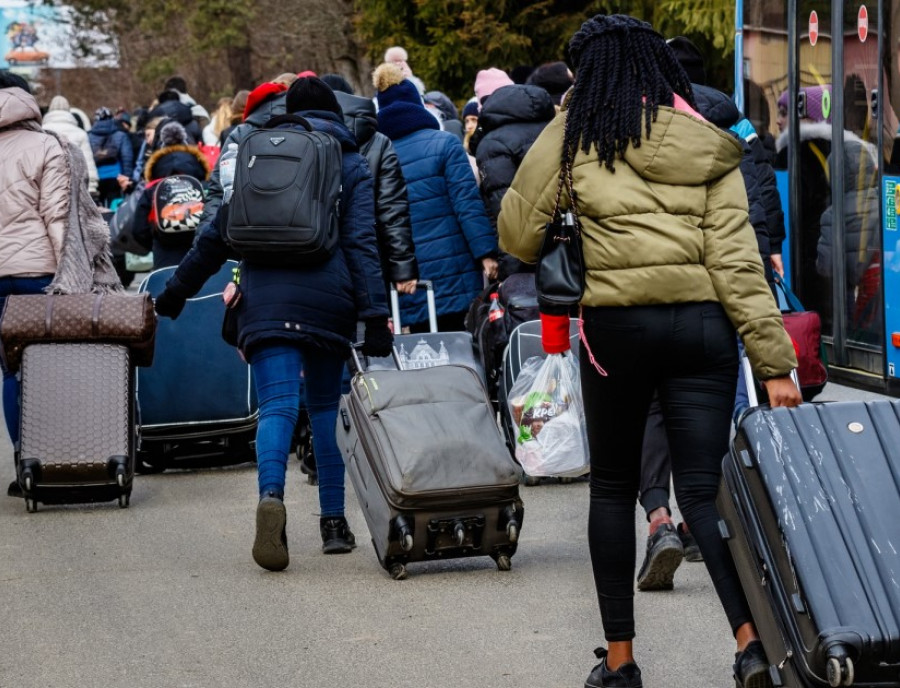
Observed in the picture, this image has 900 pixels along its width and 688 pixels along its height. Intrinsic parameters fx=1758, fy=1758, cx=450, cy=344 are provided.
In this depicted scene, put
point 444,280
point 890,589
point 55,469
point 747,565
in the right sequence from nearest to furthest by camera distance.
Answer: point 890,589, point 747,565, point 55,469, point 444,280

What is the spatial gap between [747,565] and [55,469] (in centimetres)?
415

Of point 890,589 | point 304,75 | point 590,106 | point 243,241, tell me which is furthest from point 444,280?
point 890,589

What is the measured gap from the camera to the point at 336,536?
22.3 feet

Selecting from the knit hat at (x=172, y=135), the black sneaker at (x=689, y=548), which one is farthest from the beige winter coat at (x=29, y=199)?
the knit hat at (x=172, y=135)

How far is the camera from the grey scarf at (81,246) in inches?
316

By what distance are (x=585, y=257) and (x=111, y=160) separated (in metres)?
16.6

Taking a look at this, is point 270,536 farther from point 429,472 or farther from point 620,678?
point 620,678

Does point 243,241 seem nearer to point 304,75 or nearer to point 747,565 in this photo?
point 304,75

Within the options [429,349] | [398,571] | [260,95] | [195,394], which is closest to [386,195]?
[260,95]

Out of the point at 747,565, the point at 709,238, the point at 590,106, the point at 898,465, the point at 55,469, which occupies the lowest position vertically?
the point at 55,469

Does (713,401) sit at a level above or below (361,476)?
above

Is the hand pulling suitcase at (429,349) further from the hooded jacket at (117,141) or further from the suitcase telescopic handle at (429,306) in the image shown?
the hooded jacket at (117,141)

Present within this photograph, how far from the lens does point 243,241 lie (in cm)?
621

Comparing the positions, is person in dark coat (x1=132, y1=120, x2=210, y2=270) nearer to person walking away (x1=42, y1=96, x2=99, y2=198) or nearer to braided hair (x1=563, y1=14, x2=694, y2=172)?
person walking away (x1=42, y1=96, x2=99, y2=198)
